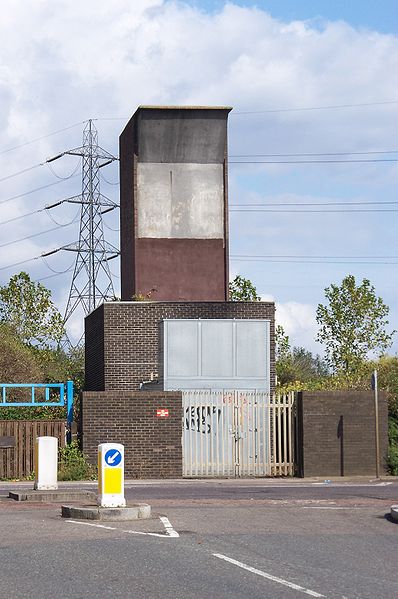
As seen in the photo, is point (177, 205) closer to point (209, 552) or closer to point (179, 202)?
point (179, 202)

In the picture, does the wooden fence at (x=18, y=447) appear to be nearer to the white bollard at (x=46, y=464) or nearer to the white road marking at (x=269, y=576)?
the white bollard at (x=46, y=464)

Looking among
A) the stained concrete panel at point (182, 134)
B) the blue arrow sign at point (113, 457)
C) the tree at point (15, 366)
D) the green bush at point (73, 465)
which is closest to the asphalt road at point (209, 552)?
the blue arrow sign at point (113, 457)

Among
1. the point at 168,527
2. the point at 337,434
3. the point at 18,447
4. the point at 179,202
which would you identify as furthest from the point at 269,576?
the point at 179,202

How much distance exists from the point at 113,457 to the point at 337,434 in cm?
1395

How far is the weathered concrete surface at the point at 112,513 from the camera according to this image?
51.2 ft

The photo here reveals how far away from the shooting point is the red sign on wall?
29.0m

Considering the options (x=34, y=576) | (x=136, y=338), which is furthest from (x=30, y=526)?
(x=136, y=338)

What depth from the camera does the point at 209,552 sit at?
12.0m

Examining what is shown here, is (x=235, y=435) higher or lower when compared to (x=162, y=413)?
lower

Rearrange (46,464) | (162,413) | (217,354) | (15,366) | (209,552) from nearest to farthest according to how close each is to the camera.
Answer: (209,552) → (46,464) → (162,413) → (217,354) → (15,366)

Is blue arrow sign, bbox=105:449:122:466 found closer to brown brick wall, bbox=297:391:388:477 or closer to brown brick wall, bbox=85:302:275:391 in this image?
brown brick wall, bbox=297:391:388:477

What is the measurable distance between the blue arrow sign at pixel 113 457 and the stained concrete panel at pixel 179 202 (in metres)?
26.4

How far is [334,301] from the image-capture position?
181 ft

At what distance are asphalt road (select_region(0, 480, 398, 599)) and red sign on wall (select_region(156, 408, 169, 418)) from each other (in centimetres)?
951
